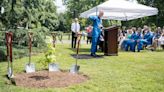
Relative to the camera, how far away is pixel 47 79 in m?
8.34

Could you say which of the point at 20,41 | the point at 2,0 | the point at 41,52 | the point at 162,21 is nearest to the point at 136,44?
the point at 41,52

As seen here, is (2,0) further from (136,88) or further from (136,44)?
(136,44)

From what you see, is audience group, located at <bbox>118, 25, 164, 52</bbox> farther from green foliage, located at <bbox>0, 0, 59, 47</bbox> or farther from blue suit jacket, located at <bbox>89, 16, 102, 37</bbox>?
Answer: green foliage, located at <bbox>0, 0, 59, 47</bbox>

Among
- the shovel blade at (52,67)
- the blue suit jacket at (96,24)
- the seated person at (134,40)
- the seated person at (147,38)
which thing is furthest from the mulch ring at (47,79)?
the seated person at (147,38)

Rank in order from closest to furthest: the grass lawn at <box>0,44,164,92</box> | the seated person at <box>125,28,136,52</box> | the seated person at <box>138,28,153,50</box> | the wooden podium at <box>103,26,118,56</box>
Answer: the grass lawn at <box>0,44,164,92</box> → the wooden podium at <box>103,26,118,56</box> → the seated person at <box>125,28,136,52</box> → the seated person at <box>138,28,153,50</box>

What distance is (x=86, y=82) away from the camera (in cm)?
827

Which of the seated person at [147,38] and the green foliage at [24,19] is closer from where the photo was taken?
the green foliage at [24,19]

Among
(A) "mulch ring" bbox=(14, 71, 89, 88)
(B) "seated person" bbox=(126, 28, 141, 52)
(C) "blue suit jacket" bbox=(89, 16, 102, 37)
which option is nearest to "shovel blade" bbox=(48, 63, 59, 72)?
(A) "mulch ring" bbox=(14, 71, 89, 88)

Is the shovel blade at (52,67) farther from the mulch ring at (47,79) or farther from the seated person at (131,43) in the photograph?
the seated person at (131,43)

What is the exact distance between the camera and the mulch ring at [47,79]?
25.9 ft

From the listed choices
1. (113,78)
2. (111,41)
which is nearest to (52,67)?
(113,78)

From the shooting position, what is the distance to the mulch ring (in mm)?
7883

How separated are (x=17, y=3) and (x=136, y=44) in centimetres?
Answer: 796

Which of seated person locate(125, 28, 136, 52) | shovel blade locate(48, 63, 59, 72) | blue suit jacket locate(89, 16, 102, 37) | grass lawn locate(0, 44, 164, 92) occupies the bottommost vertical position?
grass lawn locate(0, 44, 164, 92)
